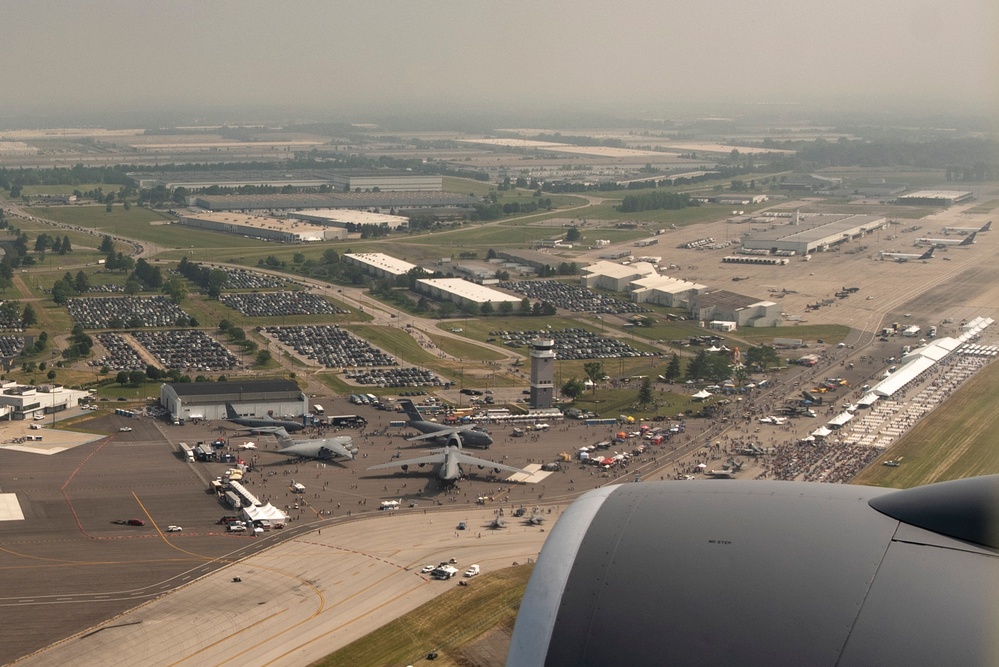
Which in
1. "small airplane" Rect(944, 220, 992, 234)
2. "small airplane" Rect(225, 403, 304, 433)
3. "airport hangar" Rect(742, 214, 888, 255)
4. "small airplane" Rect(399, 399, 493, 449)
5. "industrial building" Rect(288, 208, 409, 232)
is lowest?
"small airplane" Rect(225, 403, 304, 433)

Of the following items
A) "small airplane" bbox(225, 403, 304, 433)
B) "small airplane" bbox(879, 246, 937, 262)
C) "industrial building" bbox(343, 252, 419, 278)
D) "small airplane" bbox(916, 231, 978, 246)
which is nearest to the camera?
"small airplane" bbox(225, 403, 304, 433)

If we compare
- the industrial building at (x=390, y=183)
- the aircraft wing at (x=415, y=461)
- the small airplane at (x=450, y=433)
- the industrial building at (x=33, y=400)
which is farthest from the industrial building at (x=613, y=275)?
the industrial building at (x=390, y=183)

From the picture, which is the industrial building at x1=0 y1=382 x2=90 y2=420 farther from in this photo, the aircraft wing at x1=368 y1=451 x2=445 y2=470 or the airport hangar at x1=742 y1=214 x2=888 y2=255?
the airport hangar at x1=742 y1=214 x2=888 y2=255

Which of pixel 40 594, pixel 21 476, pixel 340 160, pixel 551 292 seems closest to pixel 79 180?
pixel 340 160

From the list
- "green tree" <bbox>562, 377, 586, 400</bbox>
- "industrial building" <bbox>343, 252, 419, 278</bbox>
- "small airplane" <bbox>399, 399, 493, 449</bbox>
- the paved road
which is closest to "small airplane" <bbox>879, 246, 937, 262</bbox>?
"industrial building" <bbox>343, 252, 419, 278</bbox>

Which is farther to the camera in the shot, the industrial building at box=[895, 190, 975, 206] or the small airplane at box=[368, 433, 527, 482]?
the industrial building at box=[895, 190, 975, 206]

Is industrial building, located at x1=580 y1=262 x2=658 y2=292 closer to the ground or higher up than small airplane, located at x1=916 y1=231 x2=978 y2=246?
closer to the ground

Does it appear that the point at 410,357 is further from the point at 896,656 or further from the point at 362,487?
the point at 896,656
